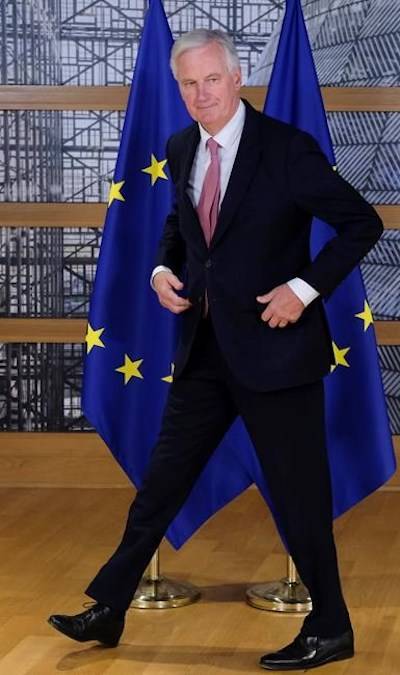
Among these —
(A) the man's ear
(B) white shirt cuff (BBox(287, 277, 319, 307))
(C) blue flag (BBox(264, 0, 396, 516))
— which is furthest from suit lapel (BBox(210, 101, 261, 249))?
(C) blue flag (BBox(264, 0, 396, 516))

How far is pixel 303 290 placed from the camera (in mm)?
2857

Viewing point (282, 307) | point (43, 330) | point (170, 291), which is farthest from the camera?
point (43, 330)

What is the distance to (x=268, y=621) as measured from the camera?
3.40 m

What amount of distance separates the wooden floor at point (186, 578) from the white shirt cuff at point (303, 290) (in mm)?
867

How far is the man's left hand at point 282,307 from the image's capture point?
2855 mm

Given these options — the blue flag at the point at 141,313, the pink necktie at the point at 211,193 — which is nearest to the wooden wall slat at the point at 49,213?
the blue flag at the point at 141,313

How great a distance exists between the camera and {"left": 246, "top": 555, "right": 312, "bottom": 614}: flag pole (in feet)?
11.5

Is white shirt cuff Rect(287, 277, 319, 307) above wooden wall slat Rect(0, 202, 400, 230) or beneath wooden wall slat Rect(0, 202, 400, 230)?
beneath

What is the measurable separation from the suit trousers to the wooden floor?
0.58 feet

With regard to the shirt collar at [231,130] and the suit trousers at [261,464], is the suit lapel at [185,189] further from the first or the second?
the suit trousers at [261,464]

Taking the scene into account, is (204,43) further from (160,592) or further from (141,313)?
(160,592)

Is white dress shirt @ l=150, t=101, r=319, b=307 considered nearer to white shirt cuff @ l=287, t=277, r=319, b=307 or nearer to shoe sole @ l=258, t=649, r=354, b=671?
white shirt cuff @ l=287, t=277, r=319, b=307

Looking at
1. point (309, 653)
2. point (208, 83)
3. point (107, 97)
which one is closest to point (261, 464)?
point (309, 653)

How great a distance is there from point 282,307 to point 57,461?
8.69 feet
